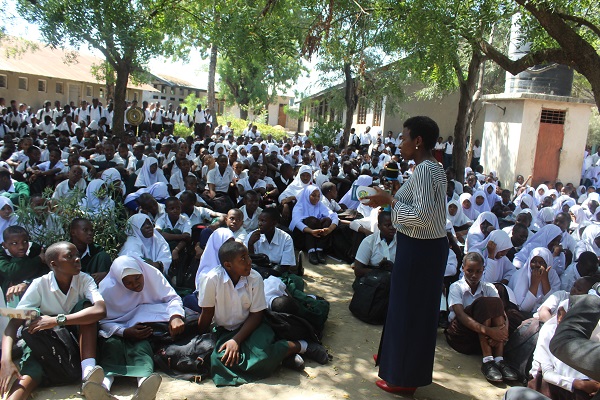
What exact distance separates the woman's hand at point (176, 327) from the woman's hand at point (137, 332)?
0.52ft

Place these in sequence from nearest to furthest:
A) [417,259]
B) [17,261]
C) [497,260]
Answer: [417,259], [17,261], [497,260]

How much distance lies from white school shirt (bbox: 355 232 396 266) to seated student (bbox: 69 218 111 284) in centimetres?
245

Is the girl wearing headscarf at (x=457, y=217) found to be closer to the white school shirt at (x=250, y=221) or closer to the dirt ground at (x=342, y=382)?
the white school shirt at (x=250, y=221)

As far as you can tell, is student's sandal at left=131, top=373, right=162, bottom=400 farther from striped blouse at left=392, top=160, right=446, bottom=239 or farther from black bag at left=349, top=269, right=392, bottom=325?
black bag at left=349, top=269, right=392, bottom=325

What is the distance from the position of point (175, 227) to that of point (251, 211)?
1.00 meters

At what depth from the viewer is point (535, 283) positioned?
5.07 metres

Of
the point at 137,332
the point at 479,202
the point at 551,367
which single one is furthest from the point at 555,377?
Result: the point at 479,202

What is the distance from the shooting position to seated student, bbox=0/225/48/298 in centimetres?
434

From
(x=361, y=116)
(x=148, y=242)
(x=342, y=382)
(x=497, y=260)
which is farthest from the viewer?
(x=361, y=116)

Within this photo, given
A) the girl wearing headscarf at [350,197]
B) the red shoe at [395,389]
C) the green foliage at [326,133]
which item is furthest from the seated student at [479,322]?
the green foliage at [326,133]

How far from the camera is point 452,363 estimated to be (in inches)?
175

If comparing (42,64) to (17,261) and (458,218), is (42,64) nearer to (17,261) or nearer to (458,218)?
(458,218)

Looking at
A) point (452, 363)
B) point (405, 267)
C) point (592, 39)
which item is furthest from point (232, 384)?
point (592, 39)

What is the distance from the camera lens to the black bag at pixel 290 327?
4191 mm
